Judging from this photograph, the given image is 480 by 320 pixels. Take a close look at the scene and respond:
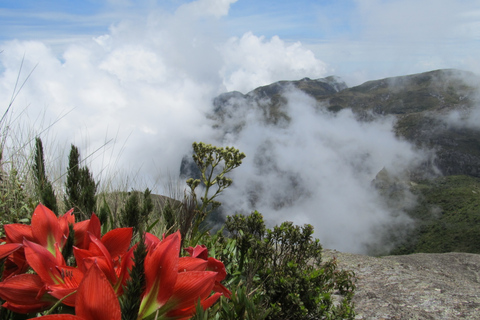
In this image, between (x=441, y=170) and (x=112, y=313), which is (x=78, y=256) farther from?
(x=441, y=170)

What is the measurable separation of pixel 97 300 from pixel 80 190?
10.7ft

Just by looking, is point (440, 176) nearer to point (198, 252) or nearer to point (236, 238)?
point (236, 238)

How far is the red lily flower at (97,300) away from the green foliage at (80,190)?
6.79 ft

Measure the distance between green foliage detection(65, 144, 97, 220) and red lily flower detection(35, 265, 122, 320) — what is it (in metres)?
A: 2.07

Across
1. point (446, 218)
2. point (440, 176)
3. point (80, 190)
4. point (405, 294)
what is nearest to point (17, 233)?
point (80, 190)

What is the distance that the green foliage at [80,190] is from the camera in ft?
9.68

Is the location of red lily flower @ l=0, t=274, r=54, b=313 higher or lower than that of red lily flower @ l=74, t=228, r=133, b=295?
lower

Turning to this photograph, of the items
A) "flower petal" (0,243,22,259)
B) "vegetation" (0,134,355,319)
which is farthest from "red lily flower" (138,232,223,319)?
"vegetation" (0,134,355,319)

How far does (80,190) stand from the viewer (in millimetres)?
3725

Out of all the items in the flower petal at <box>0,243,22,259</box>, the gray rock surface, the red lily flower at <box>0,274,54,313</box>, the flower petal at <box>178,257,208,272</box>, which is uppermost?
the flower petal at <box>0,243,22,259</box>

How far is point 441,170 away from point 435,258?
471 ft

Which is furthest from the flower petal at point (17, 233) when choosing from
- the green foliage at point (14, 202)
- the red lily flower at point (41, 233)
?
the green foliage at point (14, 202)

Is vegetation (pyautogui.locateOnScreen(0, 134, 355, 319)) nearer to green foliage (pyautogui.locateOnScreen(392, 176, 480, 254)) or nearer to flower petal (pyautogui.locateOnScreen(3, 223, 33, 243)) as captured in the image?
flower petal (pyautogui.locateOnScreen(3, 223, 33, 243))

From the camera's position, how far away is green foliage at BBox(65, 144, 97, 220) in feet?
9.68
